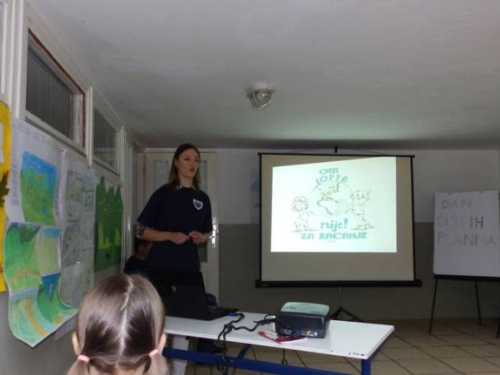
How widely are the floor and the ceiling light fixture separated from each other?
6.72ft

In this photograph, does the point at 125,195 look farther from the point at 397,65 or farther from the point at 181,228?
the point at 397,65

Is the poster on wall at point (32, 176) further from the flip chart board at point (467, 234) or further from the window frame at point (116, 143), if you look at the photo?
the flip chart board at point (467, 234)

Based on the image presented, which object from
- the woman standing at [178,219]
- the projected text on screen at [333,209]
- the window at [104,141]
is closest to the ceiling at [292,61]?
the window at [104,141]

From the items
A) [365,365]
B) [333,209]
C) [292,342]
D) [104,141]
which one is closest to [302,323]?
[292,342]

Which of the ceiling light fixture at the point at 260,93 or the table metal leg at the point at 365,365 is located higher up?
the ceiling light fixture at the point at 260,93

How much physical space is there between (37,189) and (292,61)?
1.48m

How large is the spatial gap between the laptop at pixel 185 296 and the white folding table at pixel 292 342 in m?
0.04

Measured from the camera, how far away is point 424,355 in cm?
402

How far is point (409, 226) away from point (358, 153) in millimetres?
992

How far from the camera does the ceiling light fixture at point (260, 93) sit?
3021 millimetres

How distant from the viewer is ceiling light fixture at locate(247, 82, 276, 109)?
9.91 ft

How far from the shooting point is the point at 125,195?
4.32m

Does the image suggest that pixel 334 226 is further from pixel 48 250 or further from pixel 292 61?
pixel 48 250

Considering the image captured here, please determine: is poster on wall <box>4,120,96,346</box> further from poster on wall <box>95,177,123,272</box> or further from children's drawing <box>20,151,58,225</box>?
poster on wall <box>95,177,123,272</box>
